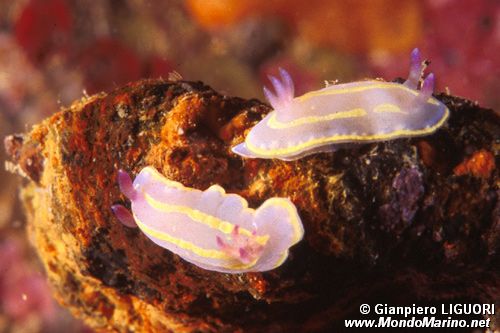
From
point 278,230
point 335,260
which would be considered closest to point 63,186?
point 278,230

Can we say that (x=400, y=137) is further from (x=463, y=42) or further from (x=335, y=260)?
(x=463, y=42)

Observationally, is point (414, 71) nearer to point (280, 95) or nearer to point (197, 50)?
point (280, 95)

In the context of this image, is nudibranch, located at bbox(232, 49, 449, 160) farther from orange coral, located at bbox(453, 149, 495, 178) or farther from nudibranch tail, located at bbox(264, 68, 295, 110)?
orange coral, located at bbox(453, 149, 495, 178)

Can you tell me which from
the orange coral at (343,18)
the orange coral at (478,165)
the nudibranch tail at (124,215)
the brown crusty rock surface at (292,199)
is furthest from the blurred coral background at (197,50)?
the orange coral at (478,165)

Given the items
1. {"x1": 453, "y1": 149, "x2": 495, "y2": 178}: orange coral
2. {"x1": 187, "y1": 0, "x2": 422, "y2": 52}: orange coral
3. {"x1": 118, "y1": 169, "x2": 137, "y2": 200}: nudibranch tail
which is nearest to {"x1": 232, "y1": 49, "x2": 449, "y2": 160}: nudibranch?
{"x1": 453, "y1": 149, "x2": 495, "y2": 178}: orange coral

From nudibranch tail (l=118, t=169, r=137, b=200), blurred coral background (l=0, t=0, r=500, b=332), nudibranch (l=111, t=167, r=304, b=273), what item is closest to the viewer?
nudibranch (l=111, t=167, r=304, b=273)

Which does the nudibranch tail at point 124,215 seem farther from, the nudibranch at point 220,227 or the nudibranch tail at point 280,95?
the nudibranch tail at point 280,95
